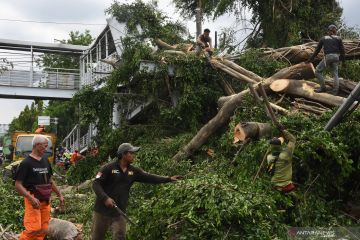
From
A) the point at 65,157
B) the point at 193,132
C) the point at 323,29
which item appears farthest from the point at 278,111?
the point at 65,157

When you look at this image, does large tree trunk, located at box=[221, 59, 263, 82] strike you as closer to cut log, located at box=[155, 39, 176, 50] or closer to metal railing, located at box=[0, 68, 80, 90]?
cut log, located at box=[155, 39, 176, 50]

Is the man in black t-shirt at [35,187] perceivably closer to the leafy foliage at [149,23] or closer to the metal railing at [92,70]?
the leafy foliage at [149,23]

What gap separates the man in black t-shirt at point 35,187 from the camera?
19.1ft

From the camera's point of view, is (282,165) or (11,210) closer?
(282,165)

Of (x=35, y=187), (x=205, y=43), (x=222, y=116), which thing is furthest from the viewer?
(x=205, y=43)

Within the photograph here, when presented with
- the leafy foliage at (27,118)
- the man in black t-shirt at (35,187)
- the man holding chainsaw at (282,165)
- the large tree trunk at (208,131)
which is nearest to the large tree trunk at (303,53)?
the large tree trunk at (208,131)

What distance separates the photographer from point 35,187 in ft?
19.5

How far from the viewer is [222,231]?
587 cm

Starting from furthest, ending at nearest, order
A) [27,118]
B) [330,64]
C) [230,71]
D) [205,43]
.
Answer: [27,118] < [205,43] < [230,71] < [330,64]

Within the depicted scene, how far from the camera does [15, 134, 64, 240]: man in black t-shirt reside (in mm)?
5809

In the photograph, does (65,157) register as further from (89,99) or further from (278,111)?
(278,111)

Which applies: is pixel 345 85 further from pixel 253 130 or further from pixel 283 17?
pixel 283 17

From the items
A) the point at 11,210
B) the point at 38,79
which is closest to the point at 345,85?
the point at 11,210

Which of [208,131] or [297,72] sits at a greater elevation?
[297,72]
